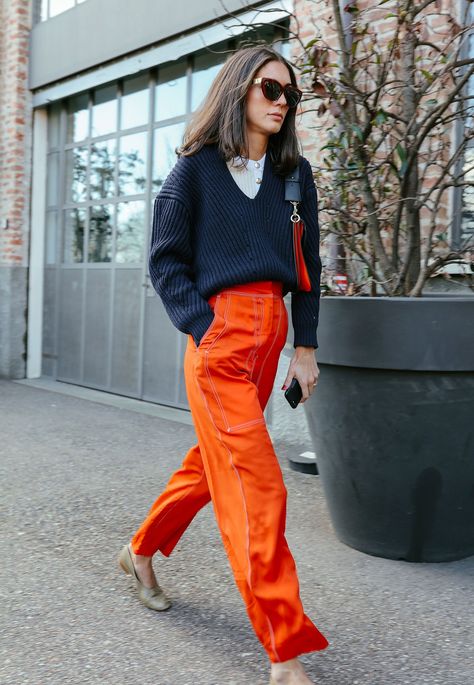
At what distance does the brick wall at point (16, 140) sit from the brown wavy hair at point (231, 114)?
733 cm

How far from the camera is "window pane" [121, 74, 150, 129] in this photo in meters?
8.04

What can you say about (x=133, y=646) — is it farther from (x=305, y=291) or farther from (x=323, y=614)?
(x=305, y=291)

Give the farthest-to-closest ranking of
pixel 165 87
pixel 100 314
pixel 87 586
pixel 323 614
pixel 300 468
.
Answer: pixel 100 314 → pixel 165 87 → pixel 300 468 → pixel 87 586 → pixel 323 614

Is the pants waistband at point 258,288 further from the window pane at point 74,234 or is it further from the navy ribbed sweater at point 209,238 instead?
the window pane at point 74,234

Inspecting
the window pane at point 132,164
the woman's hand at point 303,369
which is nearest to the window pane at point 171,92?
the window pane at point 132,164

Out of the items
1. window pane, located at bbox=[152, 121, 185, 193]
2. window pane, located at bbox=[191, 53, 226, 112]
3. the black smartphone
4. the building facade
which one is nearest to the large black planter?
the black smartphone

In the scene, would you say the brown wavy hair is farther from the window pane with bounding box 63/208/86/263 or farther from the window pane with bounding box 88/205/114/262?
the window pane with bounding box 63/208/86/263

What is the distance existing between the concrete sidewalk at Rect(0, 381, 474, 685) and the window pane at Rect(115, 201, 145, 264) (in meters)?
3.74

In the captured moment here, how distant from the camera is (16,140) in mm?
9406

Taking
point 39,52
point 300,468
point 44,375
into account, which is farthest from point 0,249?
point 300,468

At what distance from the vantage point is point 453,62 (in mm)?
3426

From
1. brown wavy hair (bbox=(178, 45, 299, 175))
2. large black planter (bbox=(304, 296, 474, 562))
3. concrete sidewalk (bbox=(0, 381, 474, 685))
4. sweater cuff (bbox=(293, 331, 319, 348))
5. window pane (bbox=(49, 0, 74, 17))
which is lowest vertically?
concrete sidewalk (bbox=(0, 381, 474, 685))

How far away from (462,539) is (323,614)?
78 centimetres

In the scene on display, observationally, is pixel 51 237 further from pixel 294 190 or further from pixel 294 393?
pixel 294 393
